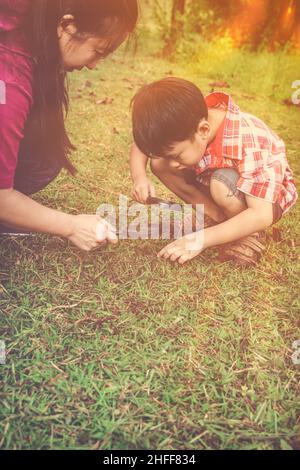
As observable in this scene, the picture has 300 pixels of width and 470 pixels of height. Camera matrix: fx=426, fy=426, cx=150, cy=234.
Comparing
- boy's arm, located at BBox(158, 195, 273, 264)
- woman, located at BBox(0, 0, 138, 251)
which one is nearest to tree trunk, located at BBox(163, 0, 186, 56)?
woman, located at BBox(0, 0, 138, 251)

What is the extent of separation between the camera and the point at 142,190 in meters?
1.12

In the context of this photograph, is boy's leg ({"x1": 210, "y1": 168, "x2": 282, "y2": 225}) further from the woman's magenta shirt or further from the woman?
the woman's magenta shirt

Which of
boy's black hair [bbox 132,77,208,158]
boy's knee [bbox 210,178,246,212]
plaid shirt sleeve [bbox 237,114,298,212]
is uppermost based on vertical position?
boy's black hair [bbox 132,77,208,158]

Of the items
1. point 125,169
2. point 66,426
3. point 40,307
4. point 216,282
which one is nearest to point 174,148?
point 125,169

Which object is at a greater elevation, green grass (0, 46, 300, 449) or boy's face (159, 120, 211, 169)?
boy's face (159, 120, 211, 169)

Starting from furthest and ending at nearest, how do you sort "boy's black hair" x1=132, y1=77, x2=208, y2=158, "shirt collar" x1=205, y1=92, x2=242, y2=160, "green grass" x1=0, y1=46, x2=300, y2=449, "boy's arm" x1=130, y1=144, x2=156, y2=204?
"boy's arm" x1=130, y1=144, x2=156, y2=204 < "shirt collar" x1=205, y1=92, x2=242, y2=160 < "boy's black hair" x1=132, y1=77, x2=208, y2=158 < "green grass" x1=0, y1=46, x2=300, y2=449

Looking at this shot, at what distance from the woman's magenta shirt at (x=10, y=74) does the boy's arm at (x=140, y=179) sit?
1.09 ft

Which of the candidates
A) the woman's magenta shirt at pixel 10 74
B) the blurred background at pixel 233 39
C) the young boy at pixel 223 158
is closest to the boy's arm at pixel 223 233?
the young boy at pixel 223 158

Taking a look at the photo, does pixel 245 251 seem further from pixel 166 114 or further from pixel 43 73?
pixel 43 73

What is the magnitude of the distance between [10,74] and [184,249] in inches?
21.6

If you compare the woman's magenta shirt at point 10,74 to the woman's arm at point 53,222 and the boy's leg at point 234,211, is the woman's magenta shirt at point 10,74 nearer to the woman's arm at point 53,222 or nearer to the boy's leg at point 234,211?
the woman's arm at point 53,222

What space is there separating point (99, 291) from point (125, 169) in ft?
1.17

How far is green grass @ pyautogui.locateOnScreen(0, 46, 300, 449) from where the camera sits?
0.77 meters

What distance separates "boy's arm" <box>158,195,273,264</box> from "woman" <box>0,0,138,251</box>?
0.54ft
